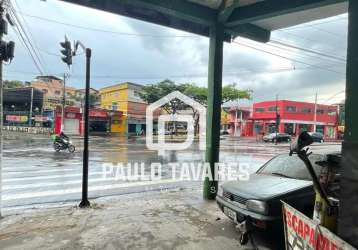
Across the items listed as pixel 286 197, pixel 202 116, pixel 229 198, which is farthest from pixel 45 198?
pixel 202 116

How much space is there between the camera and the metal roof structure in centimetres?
560

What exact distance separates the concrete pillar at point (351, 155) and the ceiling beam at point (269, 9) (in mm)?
2643

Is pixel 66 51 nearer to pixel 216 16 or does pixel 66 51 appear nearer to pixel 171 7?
pixel 171 7

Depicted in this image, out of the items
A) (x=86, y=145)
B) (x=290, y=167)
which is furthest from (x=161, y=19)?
(x=290, y=167)

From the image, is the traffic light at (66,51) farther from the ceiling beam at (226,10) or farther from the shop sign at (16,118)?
the shop sign at (16,118)

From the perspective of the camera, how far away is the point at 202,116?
42188mm

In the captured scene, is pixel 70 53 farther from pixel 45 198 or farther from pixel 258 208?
pixel 258 208

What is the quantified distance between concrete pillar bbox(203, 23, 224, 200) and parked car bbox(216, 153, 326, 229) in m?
1.73

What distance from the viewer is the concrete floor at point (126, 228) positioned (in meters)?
4.20

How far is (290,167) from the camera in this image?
4949 millimetres

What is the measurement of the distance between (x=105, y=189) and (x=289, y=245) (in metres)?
6.07

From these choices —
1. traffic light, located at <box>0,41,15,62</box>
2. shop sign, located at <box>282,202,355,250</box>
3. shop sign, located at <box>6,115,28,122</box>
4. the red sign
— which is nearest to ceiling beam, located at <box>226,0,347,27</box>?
shop sign, located at <box>282,202,355,250</box>

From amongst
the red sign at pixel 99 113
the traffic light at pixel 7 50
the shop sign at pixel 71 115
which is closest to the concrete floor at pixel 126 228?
the traffic light at pixel 7 50

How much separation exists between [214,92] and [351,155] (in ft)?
14.1
